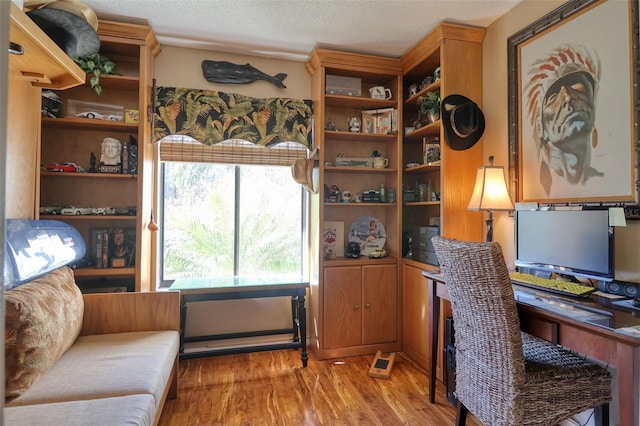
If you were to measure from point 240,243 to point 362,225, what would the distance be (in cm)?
111

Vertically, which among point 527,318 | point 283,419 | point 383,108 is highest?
point 383,108

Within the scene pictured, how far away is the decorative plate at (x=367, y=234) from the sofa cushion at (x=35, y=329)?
6.80 ft

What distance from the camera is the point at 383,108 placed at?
9.61 ft

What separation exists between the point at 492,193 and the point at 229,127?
1978 millimetres

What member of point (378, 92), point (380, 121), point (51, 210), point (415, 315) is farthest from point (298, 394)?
point (378, 92)

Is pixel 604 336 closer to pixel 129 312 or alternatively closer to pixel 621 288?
pixel 621 288

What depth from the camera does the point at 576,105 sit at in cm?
169

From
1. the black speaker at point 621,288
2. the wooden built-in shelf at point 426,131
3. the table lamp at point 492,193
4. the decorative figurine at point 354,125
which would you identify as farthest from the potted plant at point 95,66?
the black speaker at point 621,288

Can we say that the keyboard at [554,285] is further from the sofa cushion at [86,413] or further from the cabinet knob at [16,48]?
the cabinet knob at [16,48]

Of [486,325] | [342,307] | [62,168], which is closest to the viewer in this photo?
[486,325]

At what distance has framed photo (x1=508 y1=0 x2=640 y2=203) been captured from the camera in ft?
4.87

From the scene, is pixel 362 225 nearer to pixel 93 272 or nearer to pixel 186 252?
pixel 186 252

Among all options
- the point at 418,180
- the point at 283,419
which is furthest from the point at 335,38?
the point at 283,419

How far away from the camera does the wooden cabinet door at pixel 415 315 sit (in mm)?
2461
